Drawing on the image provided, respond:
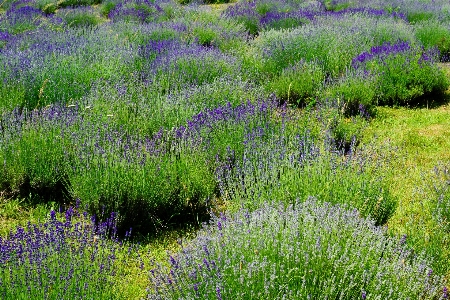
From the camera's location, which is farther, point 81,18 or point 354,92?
point 81,18

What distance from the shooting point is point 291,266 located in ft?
7.86

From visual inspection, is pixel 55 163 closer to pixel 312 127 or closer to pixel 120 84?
pixel 120 84

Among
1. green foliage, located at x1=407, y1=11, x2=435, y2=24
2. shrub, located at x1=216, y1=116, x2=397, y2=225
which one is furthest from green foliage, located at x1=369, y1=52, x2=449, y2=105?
green foliage, located at x1=407, y1=11, x2=435, y2=24

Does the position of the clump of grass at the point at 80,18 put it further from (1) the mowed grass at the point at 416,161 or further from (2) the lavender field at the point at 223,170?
(1) the mowed grass at the point at 416,161

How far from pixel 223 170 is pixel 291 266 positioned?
5.53 feet

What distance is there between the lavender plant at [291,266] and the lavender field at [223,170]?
1cm

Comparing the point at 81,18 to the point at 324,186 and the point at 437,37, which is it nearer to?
the point at 437,37

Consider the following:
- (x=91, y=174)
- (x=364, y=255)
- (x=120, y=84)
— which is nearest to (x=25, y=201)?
(x=91, y=174)

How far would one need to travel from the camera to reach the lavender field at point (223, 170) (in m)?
2.43

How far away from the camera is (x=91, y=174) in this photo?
3.55 metres

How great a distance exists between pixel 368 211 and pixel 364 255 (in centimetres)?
75

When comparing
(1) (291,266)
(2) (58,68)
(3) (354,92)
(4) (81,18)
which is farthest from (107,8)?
(1) (291,266)

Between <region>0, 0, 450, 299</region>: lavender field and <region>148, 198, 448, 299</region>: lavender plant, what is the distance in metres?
0.01

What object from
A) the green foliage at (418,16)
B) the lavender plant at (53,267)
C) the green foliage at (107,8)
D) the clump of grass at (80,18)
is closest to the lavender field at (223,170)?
the lavender plant at (53,267)
